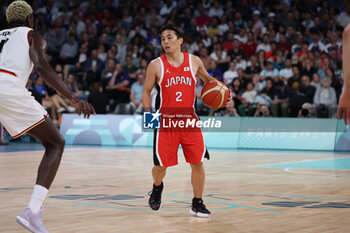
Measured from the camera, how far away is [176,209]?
21.5ft

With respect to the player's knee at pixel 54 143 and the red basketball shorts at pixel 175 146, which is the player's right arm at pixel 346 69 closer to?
the player's knee at pixel 54 143

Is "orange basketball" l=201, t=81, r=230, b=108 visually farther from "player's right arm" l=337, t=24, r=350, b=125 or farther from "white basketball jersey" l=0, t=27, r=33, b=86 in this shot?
"player's right arm" l=337, t=24, r=350, b=125

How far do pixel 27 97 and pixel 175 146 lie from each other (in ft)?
6.30

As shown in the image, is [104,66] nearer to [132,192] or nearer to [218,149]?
[218,149]

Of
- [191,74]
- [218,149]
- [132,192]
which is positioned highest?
[191,74]

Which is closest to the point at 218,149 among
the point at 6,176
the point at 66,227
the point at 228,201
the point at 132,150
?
the point at 132,150

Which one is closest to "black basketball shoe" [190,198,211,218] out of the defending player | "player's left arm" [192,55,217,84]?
"player's left arm" [192,55,217,84]

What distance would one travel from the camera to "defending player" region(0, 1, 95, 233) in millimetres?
4895

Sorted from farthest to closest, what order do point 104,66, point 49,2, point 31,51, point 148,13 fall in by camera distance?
point 49,2 → point 148,13 → point 104,66 → point 31,51

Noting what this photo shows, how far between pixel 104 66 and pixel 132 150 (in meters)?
5.50

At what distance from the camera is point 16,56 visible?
4973 mm

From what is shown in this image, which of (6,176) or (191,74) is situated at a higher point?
(191,74)

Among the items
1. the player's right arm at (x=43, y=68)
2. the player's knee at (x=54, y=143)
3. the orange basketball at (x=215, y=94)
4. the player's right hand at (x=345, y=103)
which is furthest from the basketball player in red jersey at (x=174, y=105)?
the player's right hand at (x=345, y=103)

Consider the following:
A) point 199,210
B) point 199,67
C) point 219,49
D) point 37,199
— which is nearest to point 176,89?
point 199,67
